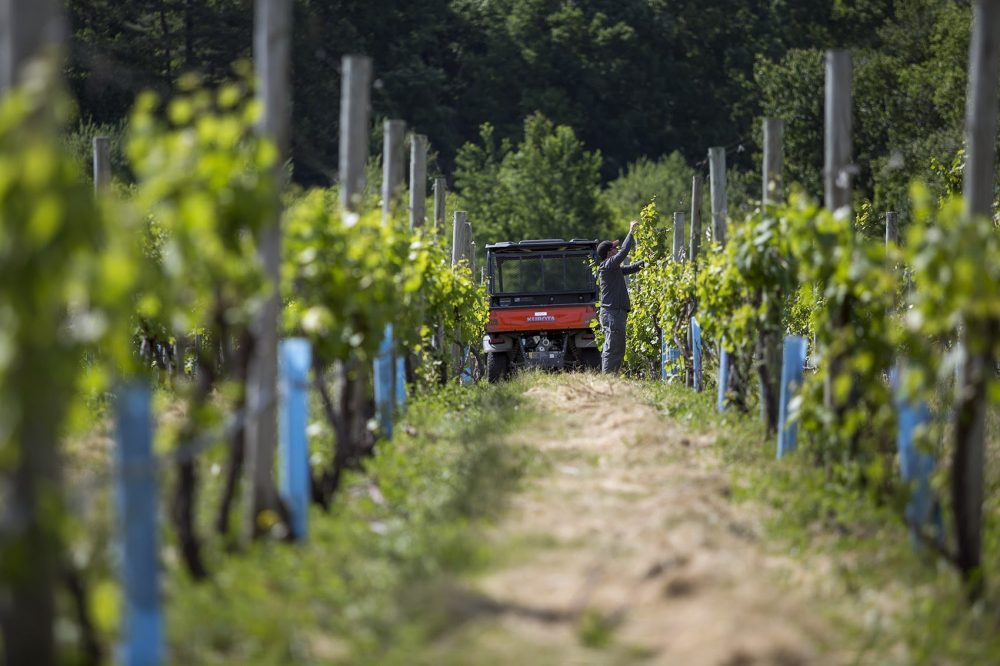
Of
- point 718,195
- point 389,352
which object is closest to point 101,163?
point 389,352

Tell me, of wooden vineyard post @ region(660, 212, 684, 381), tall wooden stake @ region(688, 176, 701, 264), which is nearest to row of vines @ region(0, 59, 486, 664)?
wooden vineyard post @ region(660, 212, 684, 381)

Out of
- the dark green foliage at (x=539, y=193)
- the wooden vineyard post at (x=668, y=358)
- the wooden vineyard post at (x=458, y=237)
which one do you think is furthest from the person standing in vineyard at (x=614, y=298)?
the dark green foliage at (x=539, y=193)

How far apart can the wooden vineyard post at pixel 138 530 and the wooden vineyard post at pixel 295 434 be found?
1.84m

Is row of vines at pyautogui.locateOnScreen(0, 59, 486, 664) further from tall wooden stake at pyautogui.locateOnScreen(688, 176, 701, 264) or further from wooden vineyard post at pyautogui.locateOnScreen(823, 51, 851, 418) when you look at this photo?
tall wooden stake at pyautogui.locateOnScreen(688, 176, 701, 264)

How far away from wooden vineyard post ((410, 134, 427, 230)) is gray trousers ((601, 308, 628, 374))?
12.0 feet

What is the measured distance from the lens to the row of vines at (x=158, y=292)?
430 cm

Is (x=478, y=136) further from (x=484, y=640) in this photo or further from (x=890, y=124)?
(x=484, y=640)

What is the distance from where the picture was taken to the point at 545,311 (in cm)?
2095

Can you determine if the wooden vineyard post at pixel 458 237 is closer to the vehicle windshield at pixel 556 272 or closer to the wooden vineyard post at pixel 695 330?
the vehicle windshield at pixel 556 272

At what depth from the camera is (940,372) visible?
6363mm

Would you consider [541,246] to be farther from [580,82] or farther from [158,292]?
[580,82]

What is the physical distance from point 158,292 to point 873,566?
3527 millimetres

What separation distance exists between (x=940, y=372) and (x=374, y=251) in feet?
Result: 12.7

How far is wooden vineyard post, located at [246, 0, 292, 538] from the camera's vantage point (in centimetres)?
677
